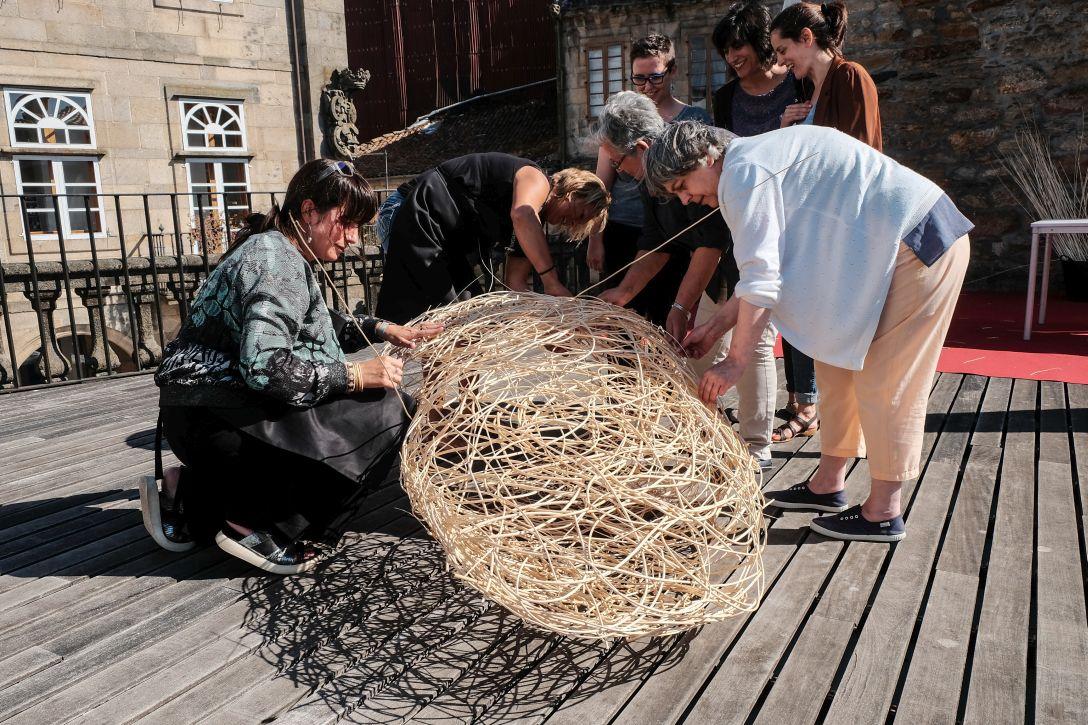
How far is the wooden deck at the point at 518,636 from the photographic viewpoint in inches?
65.2

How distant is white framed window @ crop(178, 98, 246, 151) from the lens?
43.1 ft

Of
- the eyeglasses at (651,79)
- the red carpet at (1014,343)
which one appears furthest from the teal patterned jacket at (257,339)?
the red carpet at (1014,343)

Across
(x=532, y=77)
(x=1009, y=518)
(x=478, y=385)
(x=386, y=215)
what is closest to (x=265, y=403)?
(x=478, y=385)

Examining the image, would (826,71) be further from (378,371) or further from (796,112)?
(378,371)

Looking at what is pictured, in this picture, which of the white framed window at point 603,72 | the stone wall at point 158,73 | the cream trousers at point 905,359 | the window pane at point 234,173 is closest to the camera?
the cream trousers at point 905,359

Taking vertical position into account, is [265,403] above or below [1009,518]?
above

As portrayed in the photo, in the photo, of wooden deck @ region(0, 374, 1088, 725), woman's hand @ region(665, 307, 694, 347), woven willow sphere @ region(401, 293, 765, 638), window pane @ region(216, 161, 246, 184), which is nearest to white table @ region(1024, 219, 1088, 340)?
wooden deck @ region(0, 374, 1088, 725)

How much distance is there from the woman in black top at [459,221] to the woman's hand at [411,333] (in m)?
0.48

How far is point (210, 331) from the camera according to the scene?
225 cm

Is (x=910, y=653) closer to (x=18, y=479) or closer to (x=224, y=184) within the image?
(x=18, y=479)

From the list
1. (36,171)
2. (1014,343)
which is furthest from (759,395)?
(36,171)

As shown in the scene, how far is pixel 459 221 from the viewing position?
292 cm

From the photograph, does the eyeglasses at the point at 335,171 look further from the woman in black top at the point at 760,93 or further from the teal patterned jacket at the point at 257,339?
the woman in black top at the point at 760,93

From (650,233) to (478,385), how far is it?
116cm
